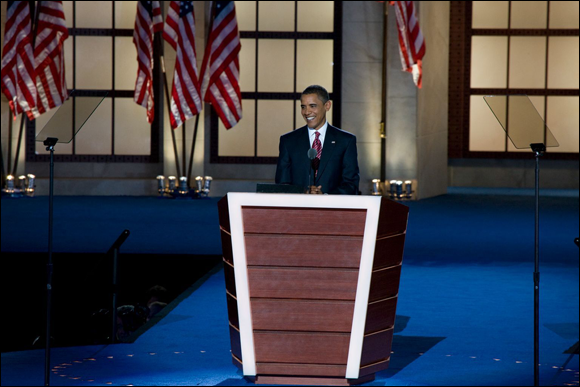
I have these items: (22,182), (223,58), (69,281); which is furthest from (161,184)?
(69,281)

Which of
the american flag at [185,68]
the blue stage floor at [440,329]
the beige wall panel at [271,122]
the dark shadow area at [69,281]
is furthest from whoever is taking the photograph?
the beige wall panel at [271,122]

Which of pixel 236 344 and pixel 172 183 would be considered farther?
pixel 172 183

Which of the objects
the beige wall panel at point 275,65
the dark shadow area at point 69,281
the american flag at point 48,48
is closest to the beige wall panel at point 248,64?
the beige wall panel at point 275,65

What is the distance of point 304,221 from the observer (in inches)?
218

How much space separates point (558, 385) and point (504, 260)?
5.98 meters

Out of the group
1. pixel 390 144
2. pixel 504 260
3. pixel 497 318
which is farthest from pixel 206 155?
pixel 497 318

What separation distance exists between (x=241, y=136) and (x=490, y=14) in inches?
314

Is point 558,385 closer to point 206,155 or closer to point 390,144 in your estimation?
point 390,144

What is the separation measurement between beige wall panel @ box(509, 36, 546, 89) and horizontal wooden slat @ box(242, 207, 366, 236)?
20329mm

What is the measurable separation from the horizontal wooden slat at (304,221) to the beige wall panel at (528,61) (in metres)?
20.3

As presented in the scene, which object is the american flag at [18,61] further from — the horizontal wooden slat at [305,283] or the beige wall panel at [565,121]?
the horizontal wooden slat at [305,283]

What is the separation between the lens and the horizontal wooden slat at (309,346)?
5.73 metres

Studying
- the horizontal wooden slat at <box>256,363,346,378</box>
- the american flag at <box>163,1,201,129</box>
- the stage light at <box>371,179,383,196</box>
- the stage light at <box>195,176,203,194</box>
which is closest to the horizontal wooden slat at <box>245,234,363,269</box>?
the horizontal wooden slat at <box>256,363,346,378</box>

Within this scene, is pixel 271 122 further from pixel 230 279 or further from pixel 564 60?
pixel 230 279
